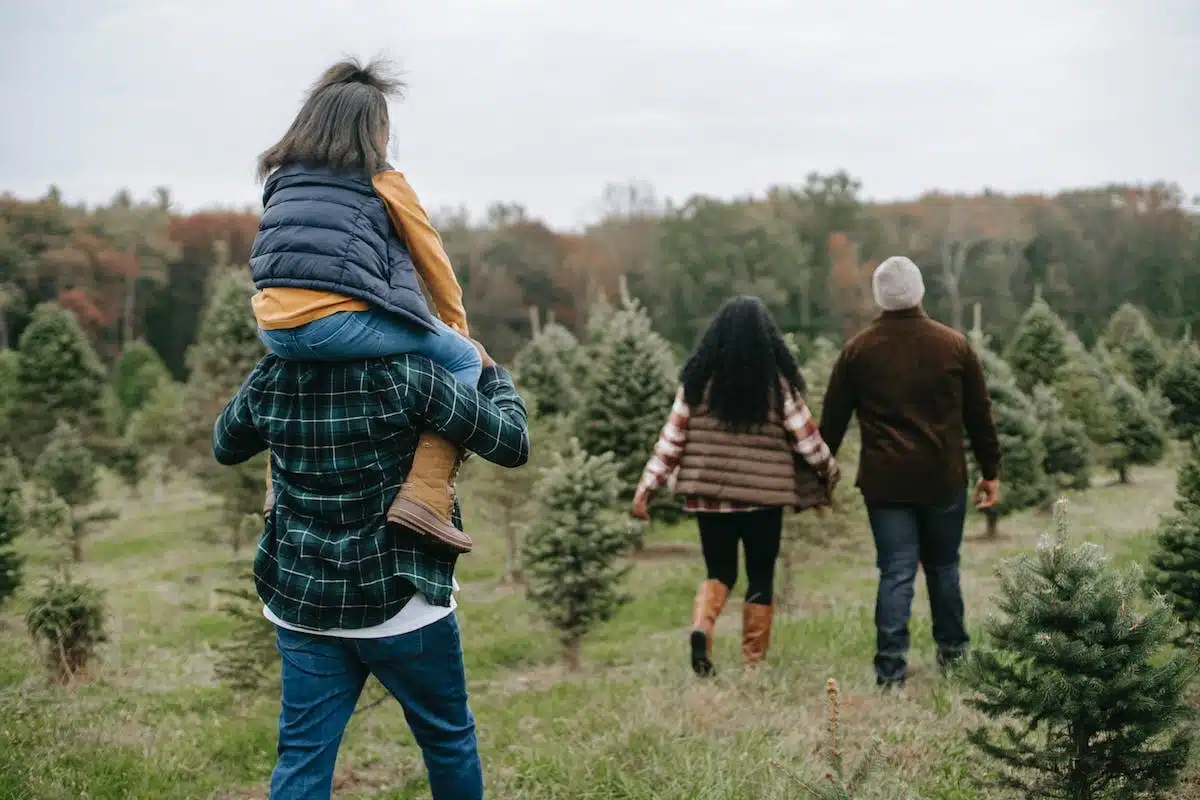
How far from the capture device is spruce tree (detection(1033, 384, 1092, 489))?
1298 centimetres

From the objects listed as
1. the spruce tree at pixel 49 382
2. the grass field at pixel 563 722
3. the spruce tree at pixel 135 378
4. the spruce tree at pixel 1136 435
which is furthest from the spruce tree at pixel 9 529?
the spruce tree at pixel 135 378

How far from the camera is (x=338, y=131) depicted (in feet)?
7.93

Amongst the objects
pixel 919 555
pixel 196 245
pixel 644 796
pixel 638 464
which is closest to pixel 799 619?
pixel 919 555

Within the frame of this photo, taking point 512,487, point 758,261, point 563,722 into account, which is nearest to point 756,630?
point 563,722

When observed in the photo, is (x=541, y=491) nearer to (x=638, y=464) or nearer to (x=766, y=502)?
(x=766, y=502)

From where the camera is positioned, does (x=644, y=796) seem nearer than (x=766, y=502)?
Yes

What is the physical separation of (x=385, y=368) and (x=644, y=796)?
1885mm

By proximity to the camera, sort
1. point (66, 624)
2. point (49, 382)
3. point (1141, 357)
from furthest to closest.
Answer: point (1141, 357) < point (49, 382) < point (66, 624)

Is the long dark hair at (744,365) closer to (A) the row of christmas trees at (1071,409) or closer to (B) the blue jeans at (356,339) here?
(B) the blue jeans at (356,339)

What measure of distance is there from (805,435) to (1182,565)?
1.71 metres

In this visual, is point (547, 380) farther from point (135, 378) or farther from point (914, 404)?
point (135, 378)

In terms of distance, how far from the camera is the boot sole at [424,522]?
96.5 inches

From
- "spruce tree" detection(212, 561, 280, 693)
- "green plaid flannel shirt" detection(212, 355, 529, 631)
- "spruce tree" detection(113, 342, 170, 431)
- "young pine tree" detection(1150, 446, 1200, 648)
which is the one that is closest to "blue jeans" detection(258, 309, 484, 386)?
"green plaid flannel shirt" detection(212, 355, 529, 631)

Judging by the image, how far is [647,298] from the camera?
3897 centimetres
